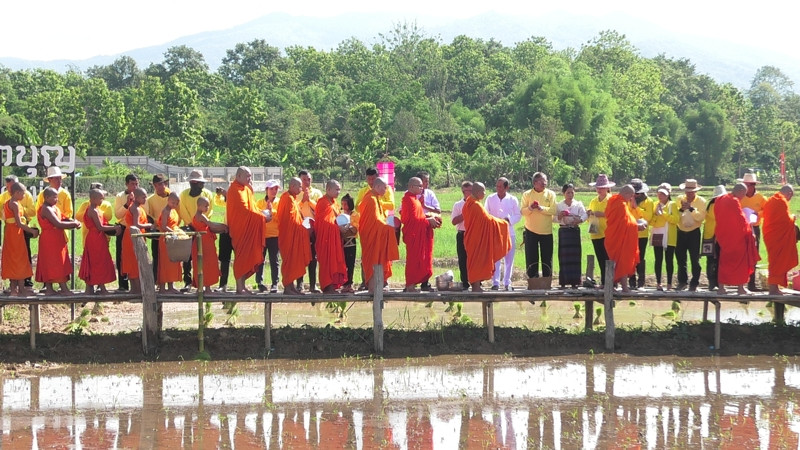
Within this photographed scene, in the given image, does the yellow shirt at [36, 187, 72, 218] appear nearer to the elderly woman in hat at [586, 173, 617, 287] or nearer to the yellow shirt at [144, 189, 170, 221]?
the yellow shirt at [144, 189, 170, 221]

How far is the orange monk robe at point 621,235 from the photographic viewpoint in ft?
45.9

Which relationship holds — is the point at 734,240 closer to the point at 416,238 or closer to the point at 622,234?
the point at 622,234

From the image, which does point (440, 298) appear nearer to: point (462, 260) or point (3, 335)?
point (462, 260)

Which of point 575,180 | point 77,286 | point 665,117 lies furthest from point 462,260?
point 665,117

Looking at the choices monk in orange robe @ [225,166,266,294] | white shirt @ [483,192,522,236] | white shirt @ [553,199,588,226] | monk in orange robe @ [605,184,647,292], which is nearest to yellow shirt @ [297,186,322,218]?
monk in orange robe @ [225,166,266,294]

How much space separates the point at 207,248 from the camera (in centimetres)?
1397

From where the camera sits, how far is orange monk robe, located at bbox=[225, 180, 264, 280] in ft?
44.7

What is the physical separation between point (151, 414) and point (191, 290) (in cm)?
335

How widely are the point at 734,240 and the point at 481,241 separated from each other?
3.39 meters

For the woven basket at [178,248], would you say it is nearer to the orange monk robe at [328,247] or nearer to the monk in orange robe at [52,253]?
the monk in orange robe at [52,253]

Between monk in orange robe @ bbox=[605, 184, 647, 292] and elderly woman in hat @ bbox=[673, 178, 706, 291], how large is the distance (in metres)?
0.84

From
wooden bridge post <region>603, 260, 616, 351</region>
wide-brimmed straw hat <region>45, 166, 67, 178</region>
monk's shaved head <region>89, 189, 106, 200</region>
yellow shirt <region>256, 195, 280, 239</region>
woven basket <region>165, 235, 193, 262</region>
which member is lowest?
wooden bridge post <region>603, 260, 616, 351</region>

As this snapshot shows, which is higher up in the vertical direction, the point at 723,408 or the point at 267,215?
the point at 267,215

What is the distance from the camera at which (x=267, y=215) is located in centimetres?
1434
